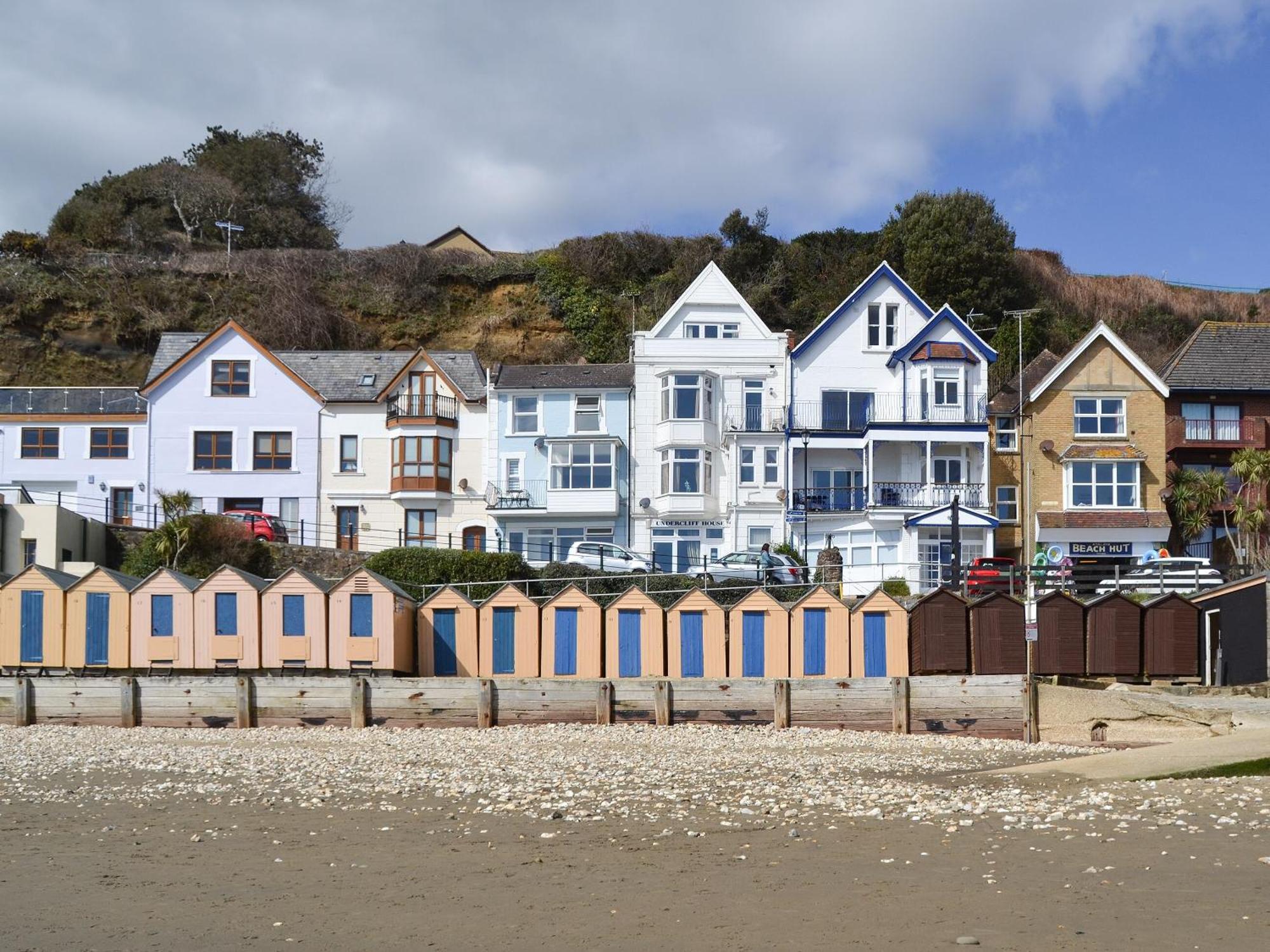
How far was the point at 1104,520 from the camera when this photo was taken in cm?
4769

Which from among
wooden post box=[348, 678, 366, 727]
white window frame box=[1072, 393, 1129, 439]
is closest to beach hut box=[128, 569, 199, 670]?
wooden post box=[348, 678, 366, 727]

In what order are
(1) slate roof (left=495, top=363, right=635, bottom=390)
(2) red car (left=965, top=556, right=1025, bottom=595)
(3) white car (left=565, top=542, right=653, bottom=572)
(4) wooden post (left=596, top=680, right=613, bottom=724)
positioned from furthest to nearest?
(1) slate roof (left=495, top=363, right=635, bottom=390), (3) white car (left=565, top=542, right=653, bottom=572), (2) red car (left=965, top=556, right=1025, bottom=595), (4) wooden post (left=596, top=680, right=613, bottom=724)

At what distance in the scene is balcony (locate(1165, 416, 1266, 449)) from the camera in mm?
50156

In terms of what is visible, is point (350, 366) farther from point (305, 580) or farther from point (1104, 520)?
point (1104, 520)

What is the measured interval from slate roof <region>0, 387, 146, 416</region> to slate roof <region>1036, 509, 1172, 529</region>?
32000 mm

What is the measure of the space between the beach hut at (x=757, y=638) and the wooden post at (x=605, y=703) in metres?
6.00

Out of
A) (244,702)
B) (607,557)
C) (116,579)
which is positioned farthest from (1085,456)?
(244,702)

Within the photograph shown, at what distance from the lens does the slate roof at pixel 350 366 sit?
5075 centimetres

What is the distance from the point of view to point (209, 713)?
25750 mm

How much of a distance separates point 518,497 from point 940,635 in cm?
2067

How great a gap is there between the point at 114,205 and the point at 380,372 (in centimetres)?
2623

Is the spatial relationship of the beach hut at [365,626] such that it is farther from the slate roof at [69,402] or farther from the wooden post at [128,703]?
the slate roof at [69,402]

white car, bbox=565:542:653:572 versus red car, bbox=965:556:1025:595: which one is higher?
white car, bbox=565:542:653:572

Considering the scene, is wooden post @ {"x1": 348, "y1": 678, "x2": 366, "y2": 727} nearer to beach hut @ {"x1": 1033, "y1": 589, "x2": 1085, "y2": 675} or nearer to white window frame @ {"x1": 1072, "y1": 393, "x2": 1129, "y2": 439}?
beach hut @ {"x1": 1033, "y1": 589, "x2": 1085, "y2": 675}
